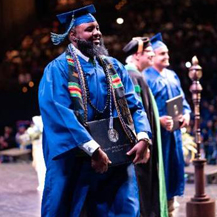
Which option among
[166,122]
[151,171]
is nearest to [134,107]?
[151,171]

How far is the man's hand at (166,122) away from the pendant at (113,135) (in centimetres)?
231

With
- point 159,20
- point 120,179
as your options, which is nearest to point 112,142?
point 120,179

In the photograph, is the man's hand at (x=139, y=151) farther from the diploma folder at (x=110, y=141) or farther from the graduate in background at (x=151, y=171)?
the graduate in background at (x=151, y=171)

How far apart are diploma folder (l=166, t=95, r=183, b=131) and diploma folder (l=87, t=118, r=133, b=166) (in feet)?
7.83

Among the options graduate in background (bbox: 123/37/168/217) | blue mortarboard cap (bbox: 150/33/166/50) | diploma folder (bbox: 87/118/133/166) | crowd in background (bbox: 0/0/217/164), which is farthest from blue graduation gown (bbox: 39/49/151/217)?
crowd in background (bbox: 0/0/217/164)

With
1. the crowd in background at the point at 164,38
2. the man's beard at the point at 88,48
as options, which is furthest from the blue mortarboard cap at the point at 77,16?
the crowd in background at the point at 164,38

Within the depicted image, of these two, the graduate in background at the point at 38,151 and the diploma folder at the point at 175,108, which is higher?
the diploma folder at the point at 175,108

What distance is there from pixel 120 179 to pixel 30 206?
382 centimetres

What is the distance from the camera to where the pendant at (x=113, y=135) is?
183 inches

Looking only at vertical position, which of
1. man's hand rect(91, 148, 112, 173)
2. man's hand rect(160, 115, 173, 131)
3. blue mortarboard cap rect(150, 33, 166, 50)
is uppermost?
blue mortarboard cap rect(150, 33, 166, 50)

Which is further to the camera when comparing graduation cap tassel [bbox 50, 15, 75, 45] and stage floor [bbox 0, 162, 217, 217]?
stage floor [bbox 0, 162, 217, 217]

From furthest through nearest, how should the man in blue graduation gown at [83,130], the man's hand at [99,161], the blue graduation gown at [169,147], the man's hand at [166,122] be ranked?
the blue graduation gown at [169,147]
the man's hand at [166,122]
the man in blue graduation gown at [83,130]
the man's hand at [99,161]

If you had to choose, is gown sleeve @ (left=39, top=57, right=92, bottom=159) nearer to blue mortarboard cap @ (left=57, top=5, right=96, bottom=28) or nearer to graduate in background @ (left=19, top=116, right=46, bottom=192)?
blue mortarboard cap @ (left=57, top=5, right=96, bottom=28)

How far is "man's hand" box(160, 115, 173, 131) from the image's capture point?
693 centimetres
